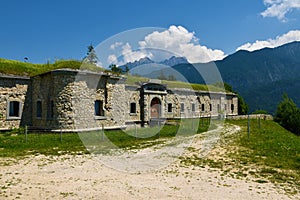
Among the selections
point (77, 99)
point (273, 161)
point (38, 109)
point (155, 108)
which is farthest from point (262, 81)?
point (273, 161)

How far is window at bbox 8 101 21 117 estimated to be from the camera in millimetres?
18984

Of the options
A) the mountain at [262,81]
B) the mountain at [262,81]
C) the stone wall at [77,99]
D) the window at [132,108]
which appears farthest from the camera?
the mountain at [262,81]

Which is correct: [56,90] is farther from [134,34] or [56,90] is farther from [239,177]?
[239,177]

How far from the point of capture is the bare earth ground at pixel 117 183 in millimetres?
5859

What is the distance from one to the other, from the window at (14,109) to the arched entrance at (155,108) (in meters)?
12.8

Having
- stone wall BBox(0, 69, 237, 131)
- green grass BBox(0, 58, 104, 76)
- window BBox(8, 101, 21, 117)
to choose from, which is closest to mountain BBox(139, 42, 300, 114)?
stone wall BBox(0, 69, 237, 131)

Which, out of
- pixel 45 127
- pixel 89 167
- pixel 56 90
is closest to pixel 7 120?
pixel 45 127

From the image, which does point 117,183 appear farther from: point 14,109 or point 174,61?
point 14,109

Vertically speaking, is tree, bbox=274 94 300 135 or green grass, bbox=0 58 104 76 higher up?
green grass, bbox=0 58 104 76

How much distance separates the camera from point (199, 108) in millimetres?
33250

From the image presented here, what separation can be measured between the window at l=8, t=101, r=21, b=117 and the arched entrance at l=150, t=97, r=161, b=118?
12.8 metres

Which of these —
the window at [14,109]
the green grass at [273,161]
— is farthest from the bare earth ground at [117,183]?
the window at [14,109]

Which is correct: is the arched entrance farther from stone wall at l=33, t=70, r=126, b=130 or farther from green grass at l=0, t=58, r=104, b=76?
green grass at l=0, t=58, r=104, b=76

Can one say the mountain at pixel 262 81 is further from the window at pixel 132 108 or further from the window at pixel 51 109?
the window at pixel 51 109
